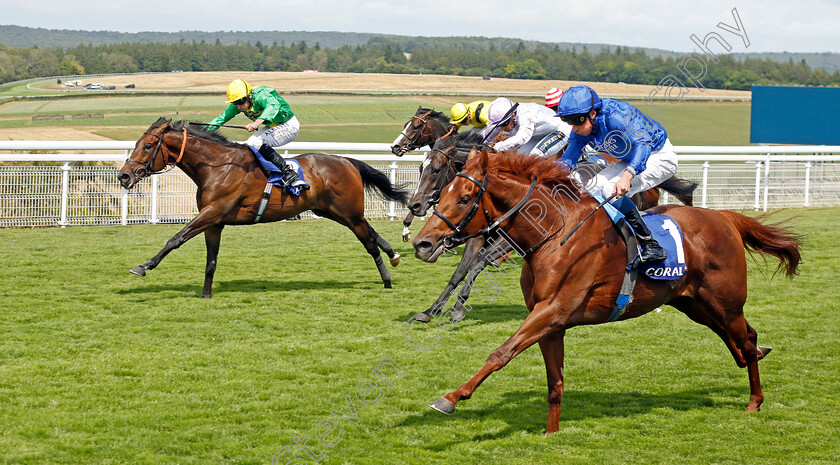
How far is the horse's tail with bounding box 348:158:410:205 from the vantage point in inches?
353

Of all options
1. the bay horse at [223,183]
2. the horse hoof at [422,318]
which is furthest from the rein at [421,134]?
the horse hoof at [422,318]

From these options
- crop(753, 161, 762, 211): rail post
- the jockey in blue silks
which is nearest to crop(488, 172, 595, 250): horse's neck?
the jockey in blue silks

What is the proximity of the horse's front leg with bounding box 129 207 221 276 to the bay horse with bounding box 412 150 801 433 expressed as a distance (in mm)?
4175

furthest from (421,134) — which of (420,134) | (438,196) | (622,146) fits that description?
(622,146)

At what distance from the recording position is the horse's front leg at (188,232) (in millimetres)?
7410

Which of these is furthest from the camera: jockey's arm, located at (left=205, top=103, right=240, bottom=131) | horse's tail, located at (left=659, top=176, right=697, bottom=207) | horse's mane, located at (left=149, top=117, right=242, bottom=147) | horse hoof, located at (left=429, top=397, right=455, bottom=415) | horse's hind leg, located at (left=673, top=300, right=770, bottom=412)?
jockey's arm, located at (left=205, top=103, right=240, bottom=131)

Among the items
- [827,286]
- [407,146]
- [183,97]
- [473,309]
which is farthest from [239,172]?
[183,97]

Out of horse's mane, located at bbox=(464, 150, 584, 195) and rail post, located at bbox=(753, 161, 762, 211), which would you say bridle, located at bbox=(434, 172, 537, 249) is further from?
rail post, located at bbox=(753, 161, 762, 211)

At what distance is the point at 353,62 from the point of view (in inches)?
2515

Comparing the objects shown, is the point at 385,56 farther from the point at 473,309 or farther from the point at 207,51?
the point at 473,309

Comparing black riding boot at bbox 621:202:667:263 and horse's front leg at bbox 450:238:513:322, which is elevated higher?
black riding boot at bbox 621:202:667:263

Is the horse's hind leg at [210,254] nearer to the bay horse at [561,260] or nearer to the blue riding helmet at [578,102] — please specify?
the bay horse at [561,260]

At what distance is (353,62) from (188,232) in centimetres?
5801

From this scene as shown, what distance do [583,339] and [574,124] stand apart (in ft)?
7.47
